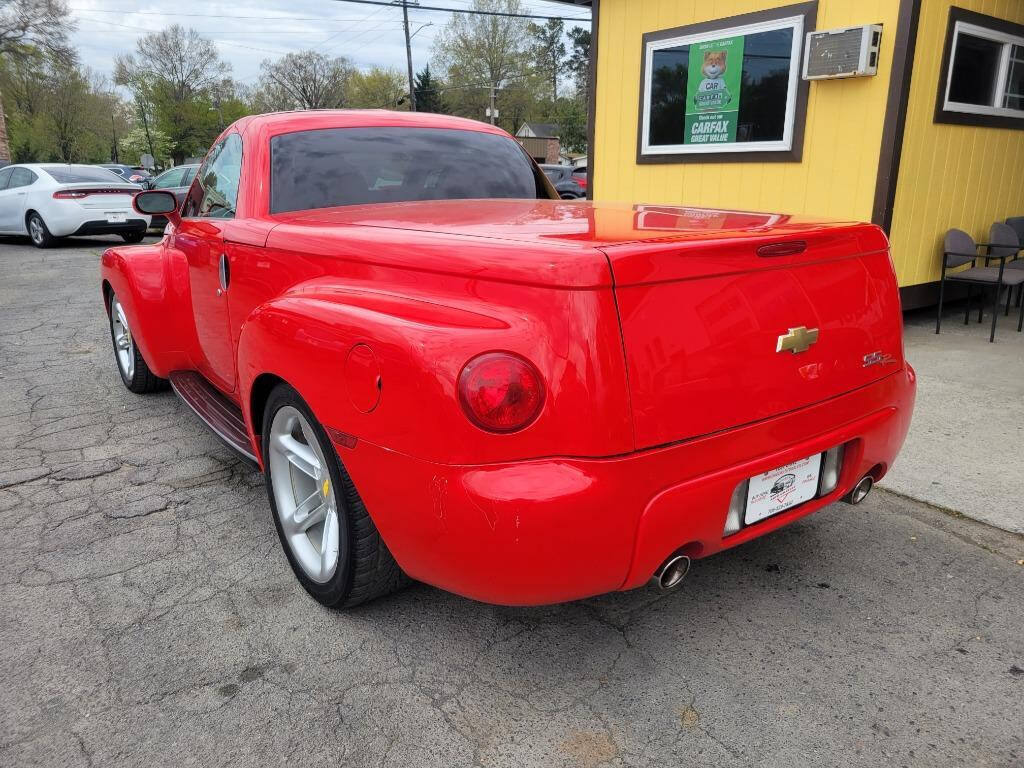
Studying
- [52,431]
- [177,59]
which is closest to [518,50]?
[177,59]

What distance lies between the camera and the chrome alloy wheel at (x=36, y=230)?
520 inches

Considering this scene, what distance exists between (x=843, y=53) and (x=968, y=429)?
3.55 meters

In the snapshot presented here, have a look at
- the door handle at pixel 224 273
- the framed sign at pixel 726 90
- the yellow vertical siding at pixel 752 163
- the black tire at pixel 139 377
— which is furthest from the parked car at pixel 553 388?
the framed sign at pixel 726 90

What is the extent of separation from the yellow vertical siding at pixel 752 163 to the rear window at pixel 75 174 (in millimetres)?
9243

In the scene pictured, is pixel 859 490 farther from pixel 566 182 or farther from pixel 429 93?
pixel 429 93

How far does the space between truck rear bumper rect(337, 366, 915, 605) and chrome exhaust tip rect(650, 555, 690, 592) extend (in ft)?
0.11

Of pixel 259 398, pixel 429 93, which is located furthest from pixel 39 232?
pixel 429 93

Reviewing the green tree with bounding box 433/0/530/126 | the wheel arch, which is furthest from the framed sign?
the green tree with bounding box 433/0/530/126

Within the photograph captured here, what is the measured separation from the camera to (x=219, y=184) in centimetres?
365

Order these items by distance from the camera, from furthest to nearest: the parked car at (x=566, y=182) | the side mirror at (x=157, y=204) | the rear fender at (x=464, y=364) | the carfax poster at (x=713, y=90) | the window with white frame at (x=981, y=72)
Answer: the parked car at (x=566, y=182), the carfax poster at (x=713, y=90), the window with white frame at (x=981, y=72), the side mirror at (x=157, y=204), the rear fender at (x=464, y=364)

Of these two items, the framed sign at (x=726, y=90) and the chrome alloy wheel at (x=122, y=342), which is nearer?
the chrome alloy wheel at (x=122, y=342)

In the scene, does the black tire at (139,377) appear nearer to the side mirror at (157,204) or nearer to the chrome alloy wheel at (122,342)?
the chrome alloy wheel at (122,342)

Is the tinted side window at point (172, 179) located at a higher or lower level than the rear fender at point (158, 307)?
higher

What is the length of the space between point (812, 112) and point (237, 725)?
6593mm
